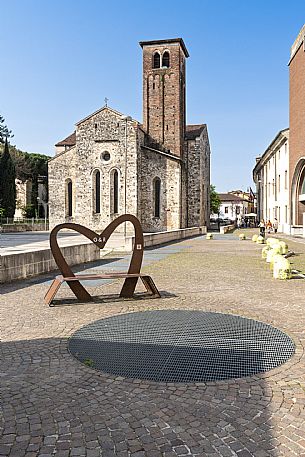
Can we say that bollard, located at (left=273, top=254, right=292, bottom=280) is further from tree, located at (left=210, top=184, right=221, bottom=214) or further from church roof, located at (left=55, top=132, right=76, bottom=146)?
tree, located at (left=210, top=184, right=221, bottom=214)

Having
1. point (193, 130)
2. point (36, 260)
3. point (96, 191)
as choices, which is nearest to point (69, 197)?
point (96, 191)

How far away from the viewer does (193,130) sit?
2149 inches

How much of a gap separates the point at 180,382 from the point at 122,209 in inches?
1665

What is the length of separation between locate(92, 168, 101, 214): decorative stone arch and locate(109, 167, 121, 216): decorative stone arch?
1.52 meters

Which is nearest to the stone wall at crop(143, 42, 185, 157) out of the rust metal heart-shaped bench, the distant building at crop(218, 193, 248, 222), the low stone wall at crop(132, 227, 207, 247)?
the low stone wall at crop(132, 227, 207, 247)

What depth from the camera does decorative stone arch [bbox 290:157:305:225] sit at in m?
39.6

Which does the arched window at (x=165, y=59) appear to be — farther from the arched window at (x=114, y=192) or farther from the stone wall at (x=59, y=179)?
the stone wall at (x=59, y=179)

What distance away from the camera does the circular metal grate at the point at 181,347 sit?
471 centimetres

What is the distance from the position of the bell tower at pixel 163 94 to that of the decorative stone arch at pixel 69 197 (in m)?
11.1

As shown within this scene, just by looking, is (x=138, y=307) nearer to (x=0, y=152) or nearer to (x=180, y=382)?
(x=180, y=382)

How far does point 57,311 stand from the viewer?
776 centimetres

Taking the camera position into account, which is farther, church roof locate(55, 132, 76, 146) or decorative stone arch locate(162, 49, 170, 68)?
church roof locate(55, 132, 76, 146)

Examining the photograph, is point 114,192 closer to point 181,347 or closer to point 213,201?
point 181,347

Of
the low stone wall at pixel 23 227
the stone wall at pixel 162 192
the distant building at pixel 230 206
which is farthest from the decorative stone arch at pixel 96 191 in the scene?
the distant building at pixel 230 206
